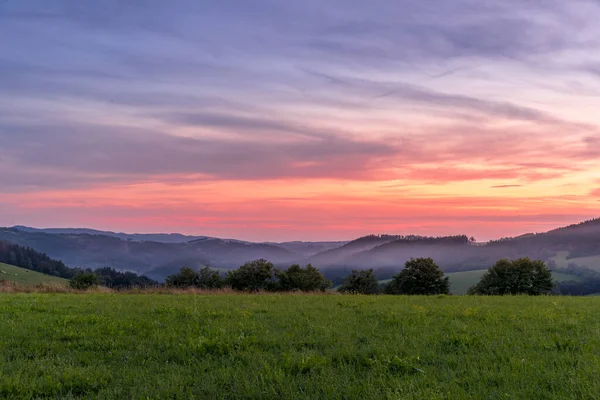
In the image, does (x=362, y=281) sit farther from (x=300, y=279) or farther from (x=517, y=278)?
(x=517, y=278)

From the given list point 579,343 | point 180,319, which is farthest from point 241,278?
point 579,343

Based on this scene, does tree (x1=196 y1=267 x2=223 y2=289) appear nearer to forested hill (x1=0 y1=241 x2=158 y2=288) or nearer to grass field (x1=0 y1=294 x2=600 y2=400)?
grass field (x1=0 y1=294 x2=600 y2=400)

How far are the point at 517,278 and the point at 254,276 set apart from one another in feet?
69.3

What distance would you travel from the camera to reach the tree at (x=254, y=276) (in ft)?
117

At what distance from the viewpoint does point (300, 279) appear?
3791cm

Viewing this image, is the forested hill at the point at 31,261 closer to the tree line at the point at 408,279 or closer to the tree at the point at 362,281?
the tree at the point at 362,281

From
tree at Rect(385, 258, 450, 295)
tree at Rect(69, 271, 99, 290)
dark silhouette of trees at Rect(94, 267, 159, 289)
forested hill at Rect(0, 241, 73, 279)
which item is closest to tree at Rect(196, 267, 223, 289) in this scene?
dark silhouette of trees at Rect(94, 267, 159, 289)

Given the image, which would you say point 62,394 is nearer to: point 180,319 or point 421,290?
point 180,319

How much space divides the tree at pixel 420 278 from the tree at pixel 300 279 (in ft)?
21.7

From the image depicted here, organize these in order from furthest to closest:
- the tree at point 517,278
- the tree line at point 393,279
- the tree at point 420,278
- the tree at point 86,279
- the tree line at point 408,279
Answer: the tree at point 420,278, the tree line at point 408,279, the tree line at point 393,279, the tree at point 517,278, the tree at point 86,279

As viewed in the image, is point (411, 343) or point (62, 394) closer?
point (62, 394)

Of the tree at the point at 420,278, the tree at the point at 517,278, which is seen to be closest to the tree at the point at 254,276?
the tree at the point at 420,278

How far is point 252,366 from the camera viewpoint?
817 cm

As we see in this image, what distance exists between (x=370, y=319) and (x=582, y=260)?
159199 mm
